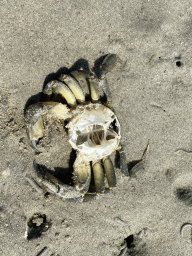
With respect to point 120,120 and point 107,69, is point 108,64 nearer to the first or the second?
point 107,69

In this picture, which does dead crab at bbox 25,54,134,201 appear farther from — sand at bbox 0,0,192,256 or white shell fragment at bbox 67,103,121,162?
sand at bbox 0,0,192,256

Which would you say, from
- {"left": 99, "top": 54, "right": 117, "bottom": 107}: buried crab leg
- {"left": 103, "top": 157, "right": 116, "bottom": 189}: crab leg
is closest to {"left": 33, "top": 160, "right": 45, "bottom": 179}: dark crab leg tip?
{"left": 103, "top": 157, "right": 116, "bottom": 189}: crab leg

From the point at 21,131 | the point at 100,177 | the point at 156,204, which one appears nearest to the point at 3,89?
the point at 21,131

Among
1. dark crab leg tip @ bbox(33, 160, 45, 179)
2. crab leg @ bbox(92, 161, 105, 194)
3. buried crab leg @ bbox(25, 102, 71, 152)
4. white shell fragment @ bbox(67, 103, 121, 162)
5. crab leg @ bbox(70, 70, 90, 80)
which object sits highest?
crab leg @ bbox(70, 70, 90, 80)

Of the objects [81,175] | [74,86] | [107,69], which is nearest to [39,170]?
[81,175]

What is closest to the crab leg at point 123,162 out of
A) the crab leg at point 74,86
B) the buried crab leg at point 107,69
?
the buried crab leg at point 107,69

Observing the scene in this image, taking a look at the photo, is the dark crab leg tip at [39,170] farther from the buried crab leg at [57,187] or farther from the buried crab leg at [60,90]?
the buried crab leg at [60,90]
